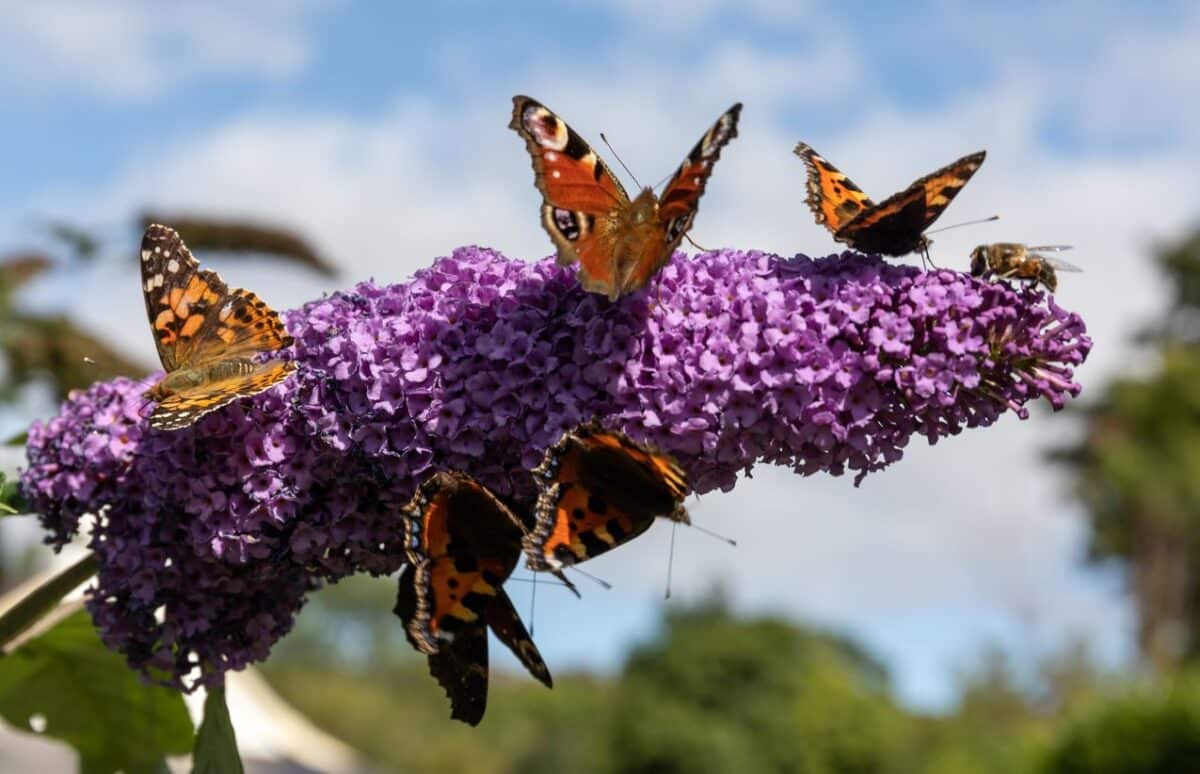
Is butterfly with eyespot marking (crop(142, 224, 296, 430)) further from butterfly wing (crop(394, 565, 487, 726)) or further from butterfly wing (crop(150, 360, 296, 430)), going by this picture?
butterfly wing (crop(394, 565, 487, 726))

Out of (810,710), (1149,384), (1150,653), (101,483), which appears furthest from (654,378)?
(1149,384)

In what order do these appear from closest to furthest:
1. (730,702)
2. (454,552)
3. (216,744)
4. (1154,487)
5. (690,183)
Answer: (454,552), (690,183), (216,744), (730,702), (1154,487)

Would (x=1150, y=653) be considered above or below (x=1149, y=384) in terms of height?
below

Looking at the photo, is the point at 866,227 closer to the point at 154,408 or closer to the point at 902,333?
the point at 902,333

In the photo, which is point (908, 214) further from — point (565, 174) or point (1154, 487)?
point (1154, 487)

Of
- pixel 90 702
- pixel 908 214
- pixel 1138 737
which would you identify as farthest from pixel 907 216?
pixel 1138 737

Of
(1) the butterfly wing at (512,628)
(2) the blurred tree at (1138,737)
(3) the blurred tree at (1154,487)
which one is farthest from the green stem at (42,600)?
(3) the blurred tree at (1154,487)

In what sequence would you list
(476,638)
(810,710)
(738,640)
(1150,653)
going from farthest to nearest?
(1150,653), (738,640), (810,710), (476,638)
